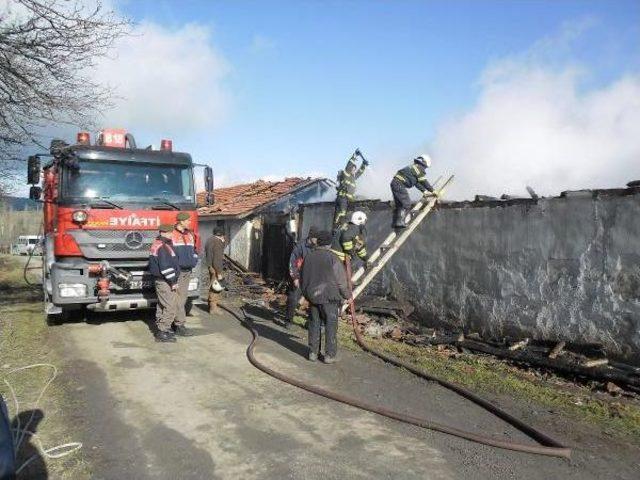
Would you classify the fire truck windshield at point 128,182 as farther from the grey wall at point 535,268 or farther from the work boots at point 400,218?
the grey wall at point 535,268

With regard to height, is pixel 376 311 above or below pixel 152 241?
below

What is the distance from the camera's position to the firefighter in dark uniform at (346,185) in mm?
11430

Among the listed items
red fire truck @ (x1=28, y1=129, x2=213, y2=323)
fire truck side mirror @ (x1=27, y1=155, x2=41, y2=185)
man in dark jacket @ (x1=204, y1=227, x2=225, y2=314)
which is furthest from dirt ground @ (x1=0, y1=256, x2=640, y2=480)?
fire truck side mirror @ (x1=27, y1=155, x2=41, y2=185)

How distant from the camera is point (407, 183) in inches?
386

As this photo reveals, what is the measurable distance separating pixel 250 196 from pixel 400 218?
11380 millimetres

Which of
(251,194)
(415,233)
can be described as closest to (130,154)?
(415,233)

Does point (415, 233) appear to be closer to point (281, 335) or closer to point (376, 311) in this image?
point (376, 311)

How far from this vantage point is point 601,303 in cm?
712

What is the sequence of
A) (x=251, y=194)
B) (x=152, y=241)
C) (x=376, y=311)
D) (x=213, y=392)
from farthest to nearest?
1. (x=251, y=194)
2. (x=376, y=311)
3. (x=152, y=241)
4. (x=213, y=392)

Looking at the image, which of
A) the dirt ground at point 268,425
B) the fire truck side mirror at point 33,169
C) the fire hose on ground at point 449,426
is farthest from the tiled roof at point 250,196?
the fire hose on ground at point 449,426

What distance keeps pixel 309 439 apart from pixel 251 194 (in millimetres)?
16860

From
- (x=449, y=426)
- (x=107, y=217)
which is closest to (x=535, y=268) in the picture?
(x=449, y=426)

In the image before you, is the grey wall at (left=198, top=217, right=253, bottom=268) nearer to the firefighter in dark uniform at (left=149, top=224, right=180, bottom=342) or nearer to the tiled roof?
the tiled roof

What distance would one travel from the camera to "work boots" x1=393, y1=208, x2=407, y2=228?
984 cm
